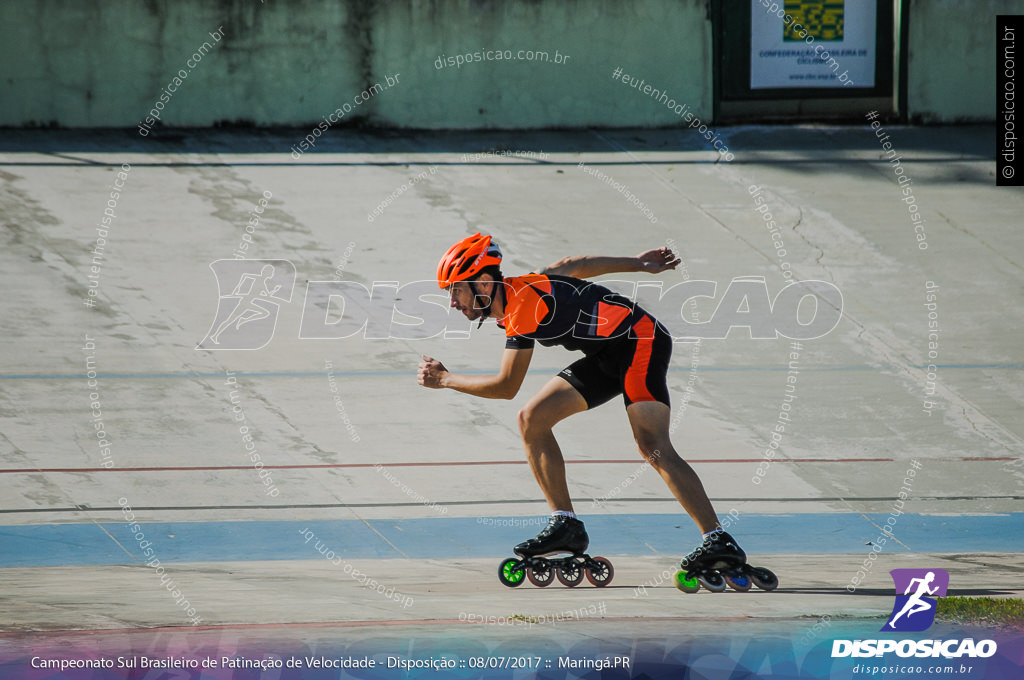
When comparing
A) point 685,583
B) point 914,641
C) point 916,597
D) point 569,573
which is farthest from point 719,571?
point 914,641

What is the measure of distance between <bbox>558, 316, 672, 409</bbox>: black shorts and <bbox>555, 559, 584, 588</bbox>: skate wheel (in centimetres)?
74

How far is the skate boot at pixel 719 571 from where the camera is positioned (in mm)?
4699

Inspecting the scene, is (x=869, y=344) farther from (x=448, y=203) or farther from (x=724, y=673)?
(x=724, y=673)

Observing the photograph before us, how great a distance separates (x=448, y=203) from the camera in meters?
12.4

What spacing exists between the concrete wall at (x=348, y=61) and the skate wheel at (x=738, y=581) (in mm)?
11068

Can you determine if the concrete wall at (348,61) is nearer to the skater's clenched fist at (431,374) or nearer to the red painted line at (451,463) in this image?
the red painted line at (451,463)

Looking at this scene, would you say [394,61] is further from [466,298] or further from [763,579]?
[763,579]

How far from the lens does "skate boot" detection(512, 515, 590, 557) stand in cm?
498

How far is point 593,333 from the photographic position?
4879 mm

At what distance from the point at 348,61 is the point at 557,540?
36.6ft

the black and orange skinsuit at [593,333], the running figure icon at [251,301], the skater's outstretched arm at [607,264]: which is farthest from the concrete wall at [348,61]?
the black and orange skinsuit at [593,333]

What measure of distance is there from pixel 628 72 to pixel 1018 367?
25.9 feet

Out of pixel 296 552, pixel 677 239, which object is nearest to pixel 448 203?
pixel 677 239

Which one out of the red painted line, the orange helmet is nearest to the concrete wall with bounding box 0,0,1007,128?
the red painted line
